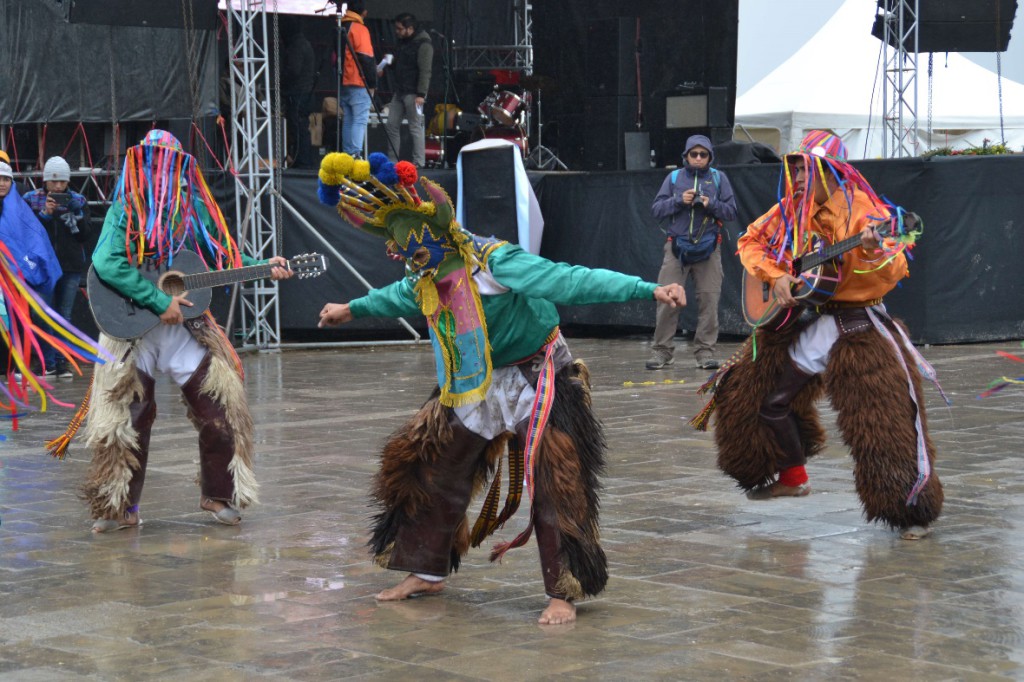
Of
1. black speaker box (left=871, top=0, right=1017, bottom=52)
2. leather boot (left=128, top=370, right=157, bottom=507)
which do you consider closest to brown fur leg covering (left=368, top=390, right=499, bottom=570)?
leather boot (left=128, top=370, right=157, bottom=507)

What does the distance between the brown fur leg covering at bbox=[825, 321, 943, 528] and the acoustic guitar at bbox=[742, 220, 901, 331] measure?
0.23 metres

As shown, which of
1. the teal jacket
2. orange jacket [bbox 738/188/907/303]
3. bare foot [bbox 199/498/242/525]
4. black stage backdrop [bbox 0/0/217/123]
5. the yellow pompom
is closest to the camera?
the teal jacket

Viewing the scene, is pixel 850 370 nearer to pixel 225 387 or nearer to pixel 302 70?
pixel 225 387

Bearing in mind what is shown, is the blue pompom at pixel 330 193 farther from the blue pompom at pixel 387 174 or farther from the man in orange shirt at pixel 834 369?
the man in orange shirt at pixel 834 369

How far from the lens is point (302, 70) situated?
15.7 metres

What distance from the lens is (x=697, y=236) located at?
12.5 meters

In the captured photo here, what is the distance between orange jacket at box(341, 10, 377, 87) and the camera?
15.2 metres

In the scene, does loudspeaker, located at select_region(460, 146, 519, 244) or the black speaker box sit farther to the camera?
the black speaker box

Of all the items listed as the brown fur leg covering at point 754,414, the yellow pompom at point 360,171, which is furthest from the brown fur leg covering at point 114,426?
the brown fur leg covering at point 754,414

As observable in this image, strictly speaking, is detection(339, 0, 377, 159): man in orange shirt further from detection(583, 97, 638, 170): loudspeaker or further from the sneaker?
the sneaker

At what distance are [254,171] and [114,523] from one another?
771 cm

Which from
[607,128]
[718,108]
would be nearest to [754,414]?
[718,108]

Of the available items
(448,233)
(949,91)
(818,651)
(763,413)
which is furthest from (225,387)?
(949,91)

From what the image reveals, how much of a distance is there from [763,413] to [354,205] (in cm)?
244
